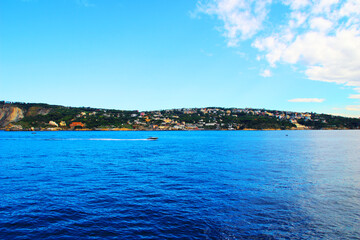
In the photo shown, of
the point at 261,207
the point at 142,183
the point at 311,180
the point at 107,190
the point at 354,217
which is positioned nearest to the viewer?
the point at 354,217

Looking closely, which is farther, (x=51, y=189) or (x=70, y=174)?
(x=70, y=174)

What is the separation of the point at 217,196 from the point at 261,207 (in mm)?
4251

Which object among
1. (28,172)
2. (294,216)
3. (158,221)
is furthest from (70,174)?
(294,216)

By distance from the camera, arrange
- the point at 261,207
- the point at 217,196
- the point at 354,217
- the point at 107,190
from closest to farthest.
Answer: the point at 354,217 → the point at 261,207 → the point at 217,196 → the point at 107,190

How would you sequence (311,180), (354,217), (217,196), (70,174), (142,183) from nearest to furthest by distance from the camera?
(354,217) < (217,196) < (142,183) < (311,180) < (70,174)

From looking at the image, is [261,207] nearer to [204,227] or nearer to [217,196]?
[217,196]

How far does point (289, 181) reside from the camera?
91.4 feet

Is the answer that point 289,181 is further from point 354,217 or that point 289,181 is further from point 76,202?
point 76,202

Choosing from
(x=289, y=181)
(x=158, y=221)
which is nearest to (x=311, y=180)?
(x=289, y=181)

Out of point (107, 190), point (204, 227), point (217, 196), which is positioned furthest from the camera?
point (107, 190)

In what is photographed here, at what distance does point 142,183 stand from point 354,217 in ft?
64.9

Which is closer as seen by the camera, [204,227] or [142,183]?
[204,227]

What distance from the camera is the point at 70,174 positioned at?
3161 centimetres

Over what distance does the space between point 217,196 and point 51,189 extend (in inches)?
675
